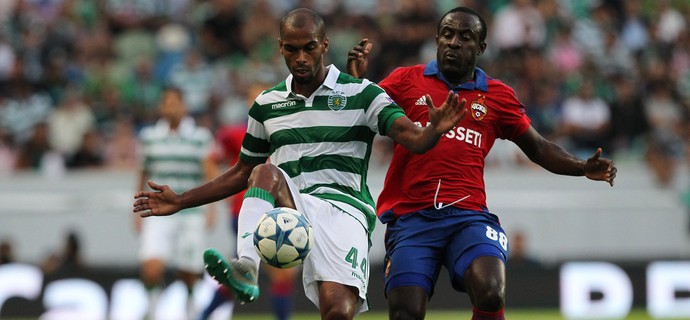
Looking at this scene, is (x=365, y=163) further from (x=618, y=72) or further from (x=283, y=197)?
(x=618, y=72)

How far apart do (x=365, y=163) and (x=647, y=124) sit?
10256 millimetres

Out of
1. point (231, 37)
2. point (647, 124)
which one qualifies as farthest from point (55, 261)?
point (647, 124)

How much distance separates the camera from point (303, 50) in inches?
282

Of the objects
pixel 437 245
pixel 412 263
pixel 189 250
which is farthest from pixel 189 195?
pixel 189 250

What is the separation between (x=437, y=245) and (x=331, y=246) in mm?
768

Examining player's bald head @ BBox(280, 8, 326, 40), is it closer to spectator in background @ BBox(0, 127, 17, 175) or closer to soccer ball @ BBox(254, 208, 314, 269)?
soccer ball @ BBox(254, 208, 314, 269)

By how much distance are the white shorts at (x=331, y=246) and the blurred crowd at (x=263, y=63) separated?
29.1 feet

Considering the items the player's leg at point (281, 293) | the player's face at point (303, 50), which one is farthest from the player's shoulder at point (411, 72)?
the player's leg at point (281, 293)

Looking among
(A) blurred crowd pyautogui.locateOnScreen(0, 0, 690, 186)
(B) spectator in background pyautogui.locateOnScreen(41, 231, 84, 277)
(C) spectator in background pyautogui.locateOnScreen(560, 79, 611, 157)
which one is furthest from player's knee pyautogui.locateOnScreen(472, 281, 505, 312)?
(C) spectator in background pyautogui.locateOnScreen(560, 79, 611, 157)

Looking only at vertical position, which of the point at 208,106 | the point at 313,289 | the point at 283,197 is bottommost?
the point at 313,289

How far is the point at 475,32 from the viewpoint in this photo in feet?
25.1

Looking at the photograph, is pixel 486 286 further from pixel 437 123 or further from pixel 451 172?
pixel 437 123

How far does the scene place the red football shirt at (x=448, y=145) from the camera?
7.73 meters

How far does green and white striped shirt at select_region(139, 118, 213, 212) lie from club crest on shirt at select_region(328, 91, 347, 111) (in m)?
5.54
